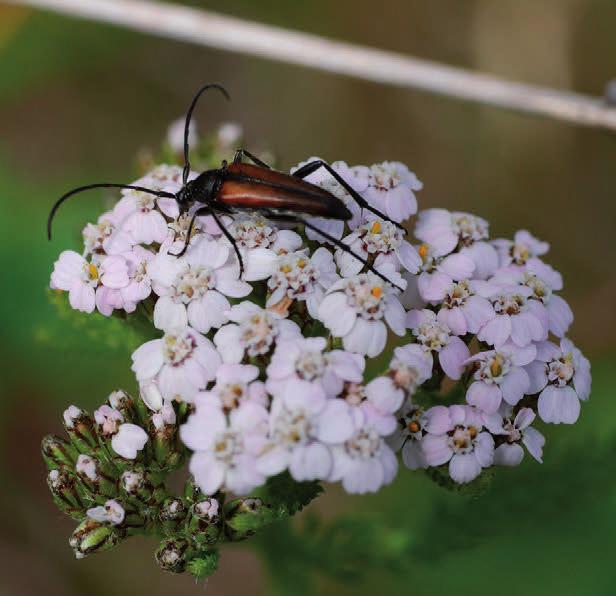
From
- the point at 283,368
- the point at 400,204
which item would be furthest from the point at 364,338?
the point at 400,204

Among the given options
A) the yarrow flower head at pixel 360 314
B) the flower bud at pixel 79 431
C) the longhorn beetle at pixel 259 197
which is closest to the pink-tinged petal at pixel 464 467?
→ the yarrow flower head at pixel 360 314

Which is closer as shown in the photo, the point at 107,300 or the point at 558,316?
the point at 107,300

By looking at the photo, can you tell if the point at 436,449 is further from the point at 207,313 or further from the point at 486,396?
the point at 207,313

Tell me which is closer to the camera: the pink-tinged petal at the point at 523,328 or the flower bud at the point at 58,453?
the pink-tinged petal at the point at 523,328

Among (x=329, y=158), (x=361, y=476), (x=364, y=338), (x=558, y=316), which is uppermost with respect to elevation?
(x=329, y=158)

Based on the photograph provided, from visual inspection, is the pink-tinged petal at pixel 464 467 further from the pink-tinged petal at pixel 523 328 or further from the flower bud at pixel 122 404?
the flower bud at pixel 122 404

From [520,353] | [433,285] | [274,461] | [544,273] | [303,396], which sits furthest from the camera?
[544,273]

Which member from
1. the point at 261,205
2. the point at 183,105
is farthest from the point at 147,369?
the point at 183,105
